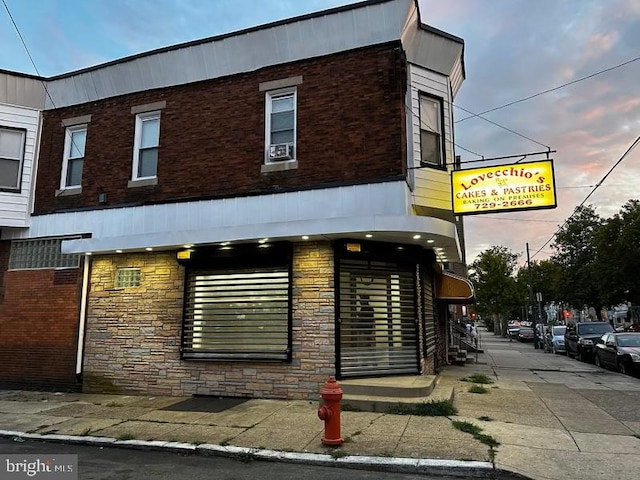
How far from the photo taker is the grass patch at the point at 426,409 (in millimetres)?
8125

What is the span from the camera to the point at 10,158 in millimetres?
13094

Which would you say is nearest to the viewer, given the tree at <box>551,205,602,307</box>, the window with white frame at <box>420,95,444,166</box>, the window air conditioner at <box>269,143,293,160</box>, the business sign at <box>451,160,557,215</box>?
the business sign at <box>451,160,557,215</box>

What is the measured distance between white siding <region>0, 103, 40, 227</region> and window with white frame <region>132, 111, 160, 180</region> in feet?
10.8

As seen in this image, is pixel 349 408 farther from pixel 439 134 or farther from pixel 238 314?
pixel 439 134

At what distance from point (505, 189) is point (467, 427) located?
15.8ft

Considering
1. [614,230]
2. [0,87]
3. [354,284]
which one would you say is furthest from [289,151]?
[614,230]

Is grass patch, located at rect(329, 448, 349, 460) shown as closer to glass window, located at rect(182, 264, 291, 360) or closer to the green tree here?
glass window, located at rect(182, 264, 291, 360)

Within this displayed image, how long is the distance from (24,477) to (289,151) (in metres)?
7.55

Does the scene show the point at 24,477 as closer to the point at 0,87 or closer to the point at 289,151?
the point at 289,151

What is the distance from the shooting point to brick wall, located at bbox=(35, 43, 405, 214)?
10133 millimetres

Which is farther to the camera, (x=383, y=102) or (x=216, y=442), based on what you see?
(x=383, y=102)

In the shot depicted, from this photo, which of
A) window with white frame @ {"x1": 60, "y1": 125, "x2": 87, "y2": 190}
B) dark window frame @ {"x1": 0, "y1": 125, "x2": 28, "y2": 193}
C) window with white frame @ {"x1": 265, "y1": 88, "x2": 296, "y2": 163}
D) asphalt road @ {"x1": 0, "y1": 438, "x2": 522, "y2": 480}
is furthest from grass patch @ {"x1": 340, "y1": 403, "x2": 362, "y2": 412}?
dark window frame @ {"x1": 0, "y1": 125, "x2": 28, "y2": 193}

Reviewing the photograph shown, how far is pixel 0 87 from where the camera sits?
12.9 meters

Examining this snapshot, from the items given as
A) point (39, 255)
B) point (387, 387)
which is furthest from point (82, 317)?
point (387, 387)
